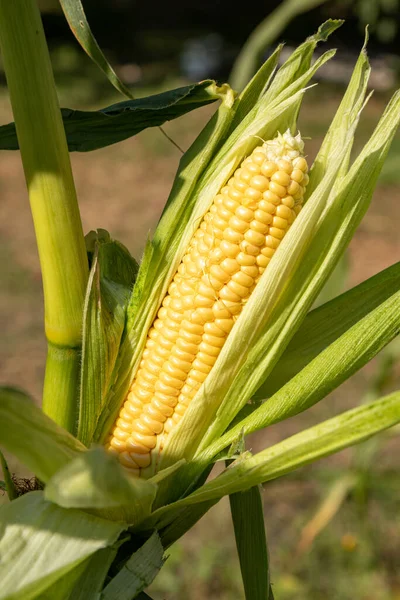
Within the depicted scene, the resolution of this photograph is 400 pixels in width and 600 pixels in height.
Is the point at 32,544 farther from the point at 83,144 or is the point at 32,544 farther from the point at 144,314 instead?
the point at 83,144

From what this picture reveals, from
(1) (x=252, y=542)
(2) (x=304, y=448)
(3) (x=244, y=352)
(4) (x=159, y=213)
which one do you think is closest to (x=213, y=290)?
(3) (x=244, y=352)

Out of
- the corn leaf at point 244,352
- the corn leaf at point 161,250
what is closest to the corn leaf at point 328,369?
the corn leaf at point 244,352

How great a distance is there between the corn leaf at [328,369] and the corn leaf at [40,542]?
18cm

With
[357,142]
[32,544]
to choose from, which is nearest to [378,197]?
[357,142]

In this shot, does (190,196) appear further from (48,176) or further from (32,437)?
(32,437)

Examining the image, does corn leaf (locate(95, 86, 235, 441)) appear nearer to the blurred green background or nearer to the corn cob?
the corn cob

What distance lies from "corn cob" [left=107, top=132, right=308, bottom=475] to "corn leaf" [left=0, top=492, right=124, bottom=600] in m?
0.13

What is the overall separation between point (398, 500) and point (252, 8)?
7823 millimetres

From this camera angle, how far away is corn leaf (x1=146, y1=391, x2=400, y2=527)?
0.64m

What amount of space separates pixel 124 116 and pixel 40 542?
0.50 meters

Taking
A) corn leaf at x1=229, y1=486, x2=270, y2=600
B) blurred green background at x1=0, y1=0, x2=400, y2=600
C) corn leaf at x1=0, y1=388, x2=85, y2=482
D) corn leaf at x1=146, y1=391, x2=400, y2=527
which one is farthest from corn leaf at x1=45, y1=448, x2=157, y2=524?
blurred green background at x1=0, y1=0, x2=400, y2=600

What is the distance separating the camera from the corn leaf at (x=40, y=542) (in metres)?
0.63

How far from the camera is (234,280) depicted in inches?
31.5

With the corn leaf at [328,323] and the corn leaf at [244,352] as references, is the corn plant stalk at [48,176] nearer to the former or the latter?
the corn leaf at [244,352]
